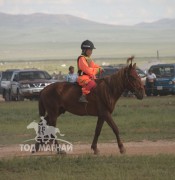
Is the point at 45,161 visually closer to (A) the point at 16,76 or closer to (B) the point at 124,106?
(B) the point at 124,106

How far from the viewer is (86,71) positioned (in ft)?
54.0

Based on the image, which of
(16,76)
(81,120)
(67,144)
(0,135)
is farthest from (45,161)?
(16,76)

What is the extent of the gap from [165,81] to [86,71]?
88.3 ft

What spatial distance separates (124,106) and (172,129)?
1004cm

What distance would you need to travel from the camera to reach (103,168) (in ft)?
44.9

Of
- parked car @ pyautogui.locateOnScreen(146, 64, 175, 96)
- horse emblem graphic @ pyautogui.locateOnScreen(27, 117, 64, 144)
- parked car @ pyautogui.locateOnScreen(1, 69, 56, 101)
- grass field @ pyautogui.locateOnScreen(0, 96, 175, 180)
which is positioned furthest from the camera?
parked car @ pyautogui.locateOnScreen(146, 64, 175, 96)

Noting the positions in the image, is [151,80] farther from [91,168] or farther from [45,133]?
[91,168]

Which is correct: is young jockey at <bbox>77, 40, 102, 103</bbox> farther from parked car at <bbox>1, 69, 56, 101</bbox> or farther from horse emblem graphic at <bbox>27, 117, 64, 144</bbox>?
parked car at <bbox>1, 69, 56, 101</bbox>

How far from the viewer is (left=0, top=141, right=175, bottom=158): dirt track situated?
1672 centimetres

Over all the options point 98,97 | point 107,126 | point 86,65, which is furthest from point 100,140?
point 107,126

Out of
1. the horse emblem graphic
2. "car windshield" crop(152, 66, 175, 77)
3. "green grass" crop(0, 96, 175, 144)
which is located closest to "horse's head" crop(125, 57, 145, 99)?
the horse emblem graphic

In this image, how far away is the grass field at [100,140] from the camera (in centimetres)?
1321

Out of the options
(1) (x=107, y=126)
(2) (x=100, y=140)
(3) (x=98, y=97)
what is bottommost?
(1) (x=107, y=126)

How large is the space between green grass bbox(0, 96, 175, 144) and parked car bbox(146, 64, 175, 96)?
11309mm
